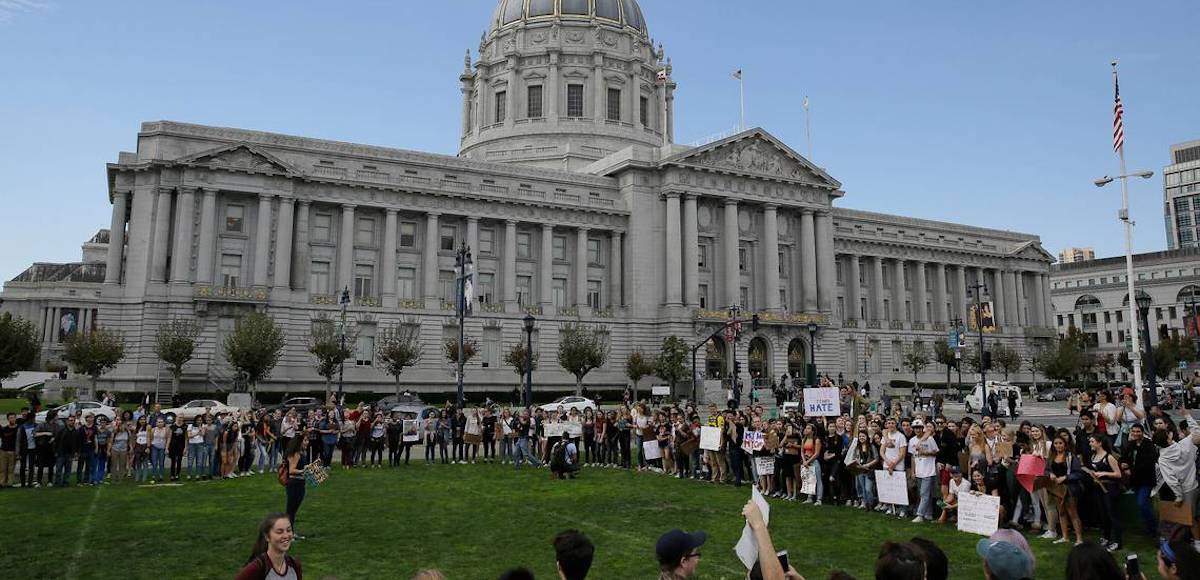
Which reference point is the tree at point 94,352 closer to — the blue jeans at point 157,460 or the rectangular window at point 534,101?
the blue jeans at point 157,460

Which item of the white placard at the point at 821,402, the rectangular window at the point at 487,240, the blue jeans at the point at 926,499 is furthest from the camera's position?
the rectangular window at the point at 487,240

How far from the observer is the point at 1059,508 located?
14031 millimetres

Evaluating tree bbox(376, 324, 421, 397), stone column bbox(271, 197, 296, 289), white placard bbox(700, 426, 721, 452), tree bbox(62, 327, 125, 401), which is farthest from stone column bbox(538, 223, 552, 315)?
white placard bbox(700, 426, 721, 452)

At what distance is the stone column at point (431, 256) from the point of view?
67.1 metres

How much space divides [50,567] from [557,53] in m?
81.7

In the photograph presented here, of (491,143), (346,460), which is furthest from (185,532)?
(491,143)

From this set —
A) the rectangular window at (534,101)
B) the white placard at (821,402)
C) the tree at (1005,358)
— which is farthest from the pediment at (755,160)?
the white placard at (821,402)

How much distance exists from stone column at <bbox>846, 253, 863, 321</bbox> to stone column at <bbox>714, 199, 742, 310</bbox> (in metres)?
19.7

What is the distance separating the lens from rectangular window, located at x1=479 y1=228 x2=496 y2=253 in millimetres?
70125

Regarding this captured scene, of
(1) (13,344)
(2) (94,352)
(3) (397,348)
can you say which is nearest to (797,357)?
(3) (397,348)

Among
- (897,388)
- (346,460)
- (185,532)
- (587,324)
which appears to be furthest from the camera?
(897,388)

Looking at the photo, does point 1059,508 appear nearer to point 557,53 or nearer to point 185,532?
point 185,532

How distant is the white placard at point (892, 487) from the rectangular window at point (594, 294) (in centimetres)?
5626

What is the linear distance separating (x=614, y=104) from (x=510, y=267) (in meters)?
29.4
